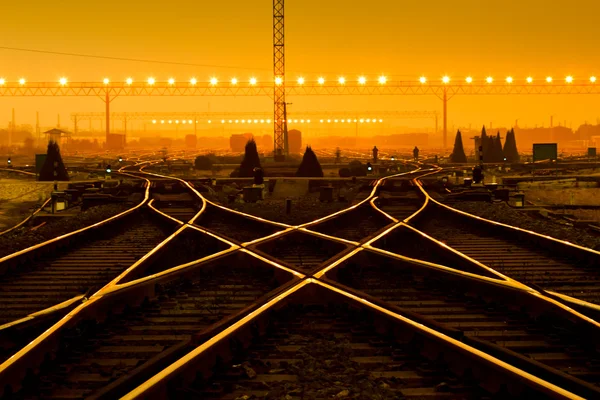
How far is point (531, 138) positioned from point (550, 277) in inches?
5255

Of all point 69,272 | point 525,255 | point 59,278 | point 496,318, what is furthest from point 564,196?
point 59,278

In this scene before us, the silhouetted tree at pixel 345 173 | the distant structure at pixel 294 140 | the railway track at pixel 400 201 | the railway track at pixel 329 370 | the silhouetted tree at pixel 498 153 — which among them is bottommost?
the railway track at pixel 329 370

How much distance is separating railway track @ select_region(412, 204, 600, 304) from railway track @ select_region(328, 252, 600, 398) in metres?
0.61

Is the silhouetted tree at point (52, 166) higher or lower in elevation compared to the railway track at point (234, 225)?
higher

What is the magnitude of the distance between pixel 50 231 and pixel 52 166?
19.1 meters

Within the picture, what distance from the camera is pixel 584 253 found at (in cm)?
826

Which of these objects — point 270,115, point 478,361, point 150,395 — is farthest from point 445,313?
point 270,115

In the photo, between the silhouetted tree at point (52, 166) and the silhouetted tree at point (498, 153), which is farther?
the silhouetted tree at point (498, 153)

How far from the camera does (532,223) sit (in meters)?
12.6

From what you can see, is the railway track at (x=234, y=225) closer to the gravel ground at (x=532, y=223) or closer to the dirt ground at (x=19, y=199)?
the gravel ground at (x=532, y=223)

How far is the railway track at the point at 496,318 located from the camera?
4.27 meters

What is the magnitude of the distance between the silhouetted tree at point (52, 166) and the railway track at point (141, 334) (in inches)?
901

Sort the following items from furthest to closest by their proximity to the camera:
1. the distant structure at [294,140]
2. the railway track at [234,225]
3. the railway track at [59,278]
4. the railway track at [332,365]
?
the distant structure at [294,140], the railway track at [234,225], the railway track at [59,278], the railway track at [332,365]

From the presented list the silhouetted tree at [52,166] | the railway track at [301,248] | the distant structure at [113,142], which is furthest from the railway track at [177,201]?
the distant structure at [113,142]
